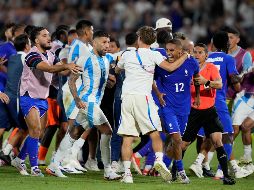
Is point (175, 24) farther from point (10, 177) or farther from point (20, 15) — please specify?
point (10, 177)

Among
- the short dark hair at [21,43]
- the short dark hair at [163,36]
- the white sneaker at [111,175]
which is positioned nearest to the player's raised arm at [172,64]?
the short dark hair at [163,36]

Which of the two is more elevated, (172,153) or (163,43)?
(163,43)

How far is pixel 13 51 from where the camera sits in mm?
15281

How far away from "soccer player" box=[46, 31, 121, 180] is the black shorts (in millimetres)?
1197

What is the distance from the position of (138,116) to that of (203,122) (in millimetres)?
1087

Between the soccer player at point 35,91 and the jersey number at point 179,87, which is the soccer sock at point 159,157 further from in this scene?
the soccer player at point 35,91

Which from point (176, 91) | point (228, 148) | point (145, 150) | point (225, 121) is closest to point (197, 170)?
point (228, 148)

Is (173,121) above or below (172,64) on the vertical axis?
below

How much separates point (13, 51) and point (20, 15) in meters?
14.2

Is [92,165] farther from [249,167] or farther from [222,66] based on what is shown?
[222,66]

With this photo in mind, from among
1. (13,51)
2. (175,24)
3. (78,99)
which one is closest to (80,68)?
(78,99)

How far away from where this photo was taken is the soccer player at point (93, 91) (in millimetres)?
13516

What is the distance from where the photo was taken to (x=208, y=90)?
534 inches

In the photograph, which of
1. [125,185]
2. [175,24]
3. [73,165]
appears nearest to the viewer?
[125,185]
